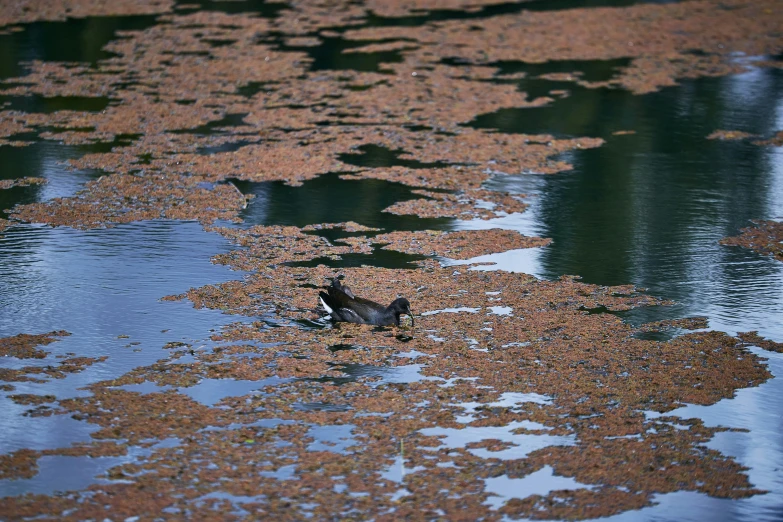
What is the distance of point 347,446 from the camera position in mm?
5488

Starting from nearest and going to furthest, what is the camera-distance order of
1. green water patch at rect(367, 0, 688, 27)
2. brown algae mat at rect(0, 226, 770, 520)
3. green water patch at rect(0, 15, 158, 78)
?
brown algae mat at rect(0, 226, 770, 520), green water patch at rect(0, 15, 158, 78), green water patch at rect(367, 0, 688, 27)

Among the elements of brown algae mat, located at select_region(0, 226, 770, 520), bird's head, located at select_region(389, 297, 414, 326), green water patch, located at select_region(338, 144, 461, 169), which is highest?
green water patch, located at select_region(338, 144, 461, 169)

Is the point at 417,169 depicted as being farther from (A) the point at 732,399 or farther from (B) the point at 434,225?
(A) the point at 732,399

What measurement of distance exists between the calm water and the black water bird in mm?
654

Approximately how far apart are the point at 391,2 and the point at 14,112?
10265 mm

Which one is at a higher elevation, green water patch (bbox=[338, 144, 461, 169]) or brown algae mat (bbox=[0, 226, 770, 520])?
green water patch (bbox=[338, 144, 461, 169])

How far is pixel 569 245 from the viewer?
28.8ft

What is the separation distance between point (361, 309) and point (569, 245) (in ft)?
8.14

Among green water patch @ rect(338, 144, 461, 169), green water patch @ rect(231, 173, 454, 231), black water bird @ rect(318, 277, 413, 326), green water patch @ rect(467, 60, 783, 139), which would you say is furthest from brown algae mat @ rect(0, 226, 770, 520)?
green water patch @ rect(467, 60, 783, 139)

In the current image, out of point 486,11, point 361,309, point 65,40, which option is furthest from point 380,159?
point 486,11

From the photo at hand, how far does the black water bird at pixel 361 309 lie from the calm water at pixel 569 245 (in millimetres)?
654

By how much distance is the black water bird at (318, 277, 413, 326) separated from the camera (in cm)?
691

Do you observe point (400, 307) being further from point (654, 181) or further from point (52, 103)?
point (52, 103)

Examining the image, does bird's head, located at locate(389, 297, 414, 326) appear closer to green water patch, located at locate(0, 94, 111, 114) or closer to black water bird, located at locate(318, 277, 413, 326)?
black water bird, located at locate(318, 277, 413, 326)
